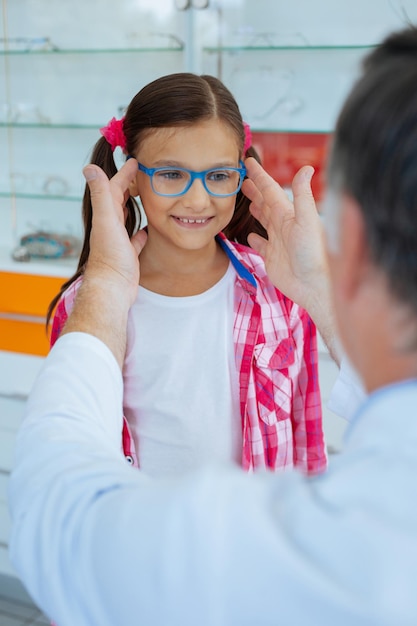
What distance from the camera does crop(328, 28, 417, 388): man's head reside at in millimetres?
521

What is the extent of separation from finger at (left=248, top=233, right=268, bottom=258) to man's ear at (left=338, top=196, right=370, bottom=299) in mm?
744

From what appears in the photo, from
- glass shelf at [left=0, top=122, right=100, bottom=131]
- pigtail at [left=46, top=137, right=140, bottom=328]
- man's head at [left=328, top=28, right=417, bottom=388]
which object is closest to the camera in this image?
man's head at [left=328, top=28, right=417, bottom=388]

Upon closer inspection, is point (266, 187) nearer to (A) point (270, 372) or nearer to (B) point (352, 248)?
(A) point (270, 372)

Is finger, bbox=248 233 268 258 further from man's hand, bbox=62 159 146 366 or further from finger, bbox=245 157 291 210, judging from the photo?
man's hand, bbox=62 159 146 366

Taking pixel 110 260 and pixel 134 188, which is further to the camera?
pixel 134 188

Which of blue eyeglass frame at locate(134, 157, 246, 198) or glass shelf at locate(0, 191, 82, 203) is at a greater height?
blue eyeglass frame at locate(134, 157, 246, 198)

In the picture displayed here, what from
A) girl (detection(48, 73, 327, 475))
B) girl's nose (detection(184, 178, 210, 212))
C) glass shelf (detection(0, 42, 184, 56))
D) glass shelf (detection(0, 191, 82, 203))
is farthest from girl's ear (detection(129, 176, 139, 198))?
glass shelf (detection(0, 191, 82, 203))

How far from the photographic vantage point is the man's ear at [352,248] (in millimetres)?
562

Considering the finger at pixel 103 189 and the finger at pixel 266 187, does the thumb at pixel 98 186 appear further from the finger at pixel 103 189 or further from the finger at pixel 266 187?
the finger at pixel 266 187

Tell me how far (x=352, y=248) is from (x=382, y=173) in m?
0.07

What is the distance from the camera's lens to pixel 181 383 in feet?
4.25

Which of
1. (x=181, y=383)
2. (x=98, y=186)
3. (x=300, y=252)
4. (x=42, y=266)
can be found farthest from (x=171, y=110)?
(x=42, y=266)

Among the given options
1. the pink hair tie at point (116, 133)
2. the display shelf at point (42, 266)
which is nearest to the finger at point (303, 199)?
the pink hair tie at point (116, 133)

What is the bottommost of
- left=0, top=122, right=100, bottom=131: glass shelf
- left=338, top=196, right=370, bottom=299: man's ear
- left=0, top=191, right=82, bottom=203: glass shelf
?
left=0, top=191, right=82, bottom=203: glass shelf
